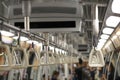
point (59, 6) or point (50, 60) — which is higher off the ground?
point (59, 6)

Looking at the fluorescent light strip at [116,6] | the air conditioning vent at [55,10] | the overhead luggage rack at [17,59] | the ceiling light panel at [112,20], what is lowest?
the overhead luggage rack at [17,59]

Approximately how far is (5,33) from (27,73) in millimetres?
3133

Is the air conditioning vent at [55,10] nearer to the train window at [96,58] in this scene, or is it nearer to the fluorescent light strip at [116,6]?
the fluorescent light strip at [116,6]

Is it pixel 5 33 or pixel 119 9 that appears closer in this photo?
pixel 119 9

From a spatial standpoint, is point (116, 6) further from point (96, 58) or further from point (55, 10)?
point (96, 58)

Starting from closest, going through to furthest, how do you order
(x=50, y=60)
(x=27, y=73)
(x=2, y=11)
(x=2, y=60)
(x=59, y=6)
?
(x=2, y=60)
(x=59, y=6)
(x=50, y=60)
(x=2, y=11)
(x=27, y=73)

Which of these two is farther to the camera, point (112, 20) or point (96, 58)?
point (96, 58)

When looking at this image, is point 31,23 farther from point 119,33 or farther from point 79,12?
point 119,33

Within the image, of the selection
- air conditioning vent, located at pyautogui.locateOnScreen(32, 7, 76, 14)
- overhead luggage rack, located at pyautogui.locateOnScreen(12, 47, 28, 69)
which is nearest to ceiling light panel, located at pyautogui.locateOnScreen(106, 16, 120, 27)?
air conditioning vent, located at pyautogui.locateOnScreen(32, 7, 76, 14)

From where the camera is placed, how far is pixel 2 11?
7.27m

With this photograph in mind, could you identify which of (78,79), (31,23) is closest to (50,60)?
(31,23)

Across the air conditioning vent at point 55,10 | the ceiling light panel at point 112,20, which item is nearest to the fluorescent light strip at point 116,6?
the ceiling light panel at point 112,20

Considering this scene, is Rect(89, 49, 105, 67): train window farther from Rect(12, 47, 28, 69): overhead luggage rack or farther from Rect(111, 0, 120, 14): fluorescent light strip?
Rect(12, 47, 28, 69): overhead luggage rack

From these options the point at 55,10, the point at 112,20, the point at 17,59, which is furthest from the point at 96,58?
the point at 17,59
